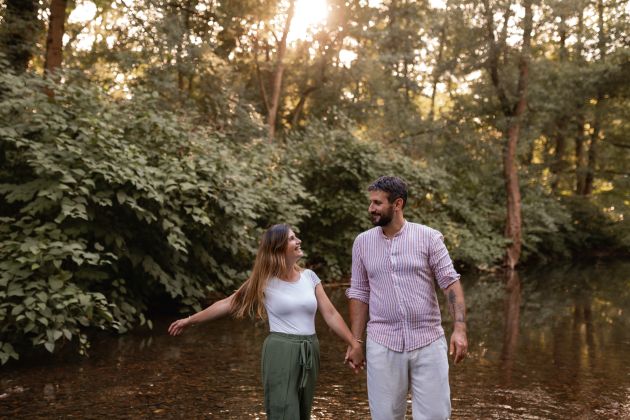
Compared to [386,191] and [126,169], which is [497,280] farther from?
[386,191]

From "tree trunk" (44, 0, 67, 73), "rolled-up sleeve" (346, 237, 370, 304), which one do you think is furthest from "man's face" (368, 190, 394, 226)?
"tree trunk" (44, 0, 67, 73)

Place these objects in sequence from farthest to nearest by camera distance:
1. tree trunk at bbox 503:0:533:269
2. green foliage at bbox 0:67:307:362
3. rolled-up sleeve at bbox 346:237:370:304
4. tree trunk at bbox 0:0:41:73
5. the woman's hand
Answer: tree trunk at bbox 503:0:533:269
tree trunk at bbox 0:0:41:73
green foliage at bbox 0:67:307:362
the woman's hand
rolled-up sleeve at bbox 346:237:370:304

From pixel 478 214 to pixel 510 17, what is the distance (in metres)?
7.35

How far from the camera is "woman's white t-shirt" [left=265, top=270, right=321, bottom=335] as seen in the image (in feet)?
15.2

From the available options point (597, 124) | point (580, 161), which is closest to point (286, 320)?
point (597, 124)

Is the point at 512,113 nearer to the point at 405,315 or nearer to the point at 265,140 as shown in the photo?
the point at 265,140

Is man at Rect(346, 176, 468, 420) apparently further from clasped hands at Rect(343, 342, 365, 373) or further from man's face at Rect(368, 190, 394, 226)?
clasped hands at Rect(343, 342, 365, 373)

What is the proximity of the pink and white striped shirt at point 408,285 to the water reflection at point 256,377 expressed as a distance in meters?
2.30

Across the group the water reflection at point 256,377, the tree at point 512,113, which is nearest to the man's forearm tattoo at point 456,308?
the water reflection at point 256,377

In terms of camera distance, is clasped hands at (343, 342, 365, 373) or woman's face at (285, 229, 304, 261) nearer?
clasped hands at (343, 342, 365, 373)

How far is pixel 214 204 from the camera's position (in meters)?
11.9

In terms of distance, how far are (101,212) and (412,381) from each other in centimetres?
702

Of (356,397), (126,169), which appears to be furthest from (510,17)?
(356,397)

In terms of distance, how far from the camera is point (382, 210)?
438 cm
